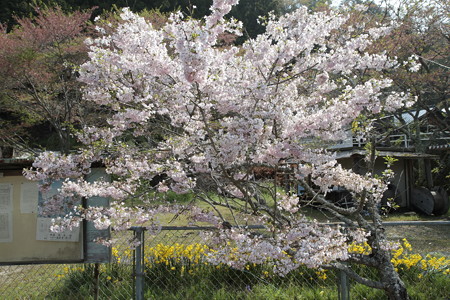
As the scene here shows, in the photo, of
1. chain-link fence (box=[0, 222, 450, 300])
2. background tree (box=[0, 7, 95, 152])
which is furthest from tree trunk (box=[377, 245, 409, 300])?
background tree (box=[0, 7, 95, 152])

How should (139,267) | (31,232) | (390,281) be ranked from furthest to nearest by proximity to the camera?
(31,232)
(139,267)
(390,281)

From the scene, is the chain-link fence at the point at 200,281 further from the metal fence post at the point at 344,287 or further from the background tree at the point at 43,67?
the background tree at the point at 43,67

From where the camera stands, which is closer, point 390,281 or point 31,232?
point 390,281

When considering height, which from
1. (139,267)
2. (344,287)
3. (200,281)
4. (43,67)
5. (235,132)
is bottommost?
(200,281)

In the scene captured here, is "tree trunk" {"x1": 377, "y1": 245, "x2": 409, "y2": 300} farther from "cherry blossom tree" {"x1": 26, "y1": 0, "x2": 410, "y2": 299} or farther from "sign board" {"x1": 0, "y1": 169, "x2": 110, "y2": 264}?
"sign board" {"x1": 0, "y1": 169, "x2": 110, "y2": 264}

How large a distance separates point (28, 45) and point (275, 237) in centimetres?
926

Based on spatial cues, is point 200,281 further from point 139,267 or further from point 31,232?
point 31,232

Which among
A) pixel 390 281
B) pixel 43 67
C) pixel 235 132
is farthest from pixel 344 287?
pixel 43 67

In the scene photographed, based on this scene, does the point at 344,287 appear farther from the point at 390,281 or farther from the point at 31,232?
the point at 31,232

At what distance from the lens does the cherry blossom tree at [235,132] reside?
268cm

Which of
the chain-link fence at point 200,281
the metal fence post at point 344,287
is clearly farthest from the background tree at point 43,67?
the metal fence post at point 344,287

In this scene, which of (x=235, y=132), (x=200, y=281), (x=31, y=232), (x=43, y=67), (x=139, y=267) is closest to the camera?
(x=235, y=132)

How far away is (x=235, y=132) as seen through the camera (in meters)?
2.63

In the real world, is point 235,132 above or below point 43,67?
below
